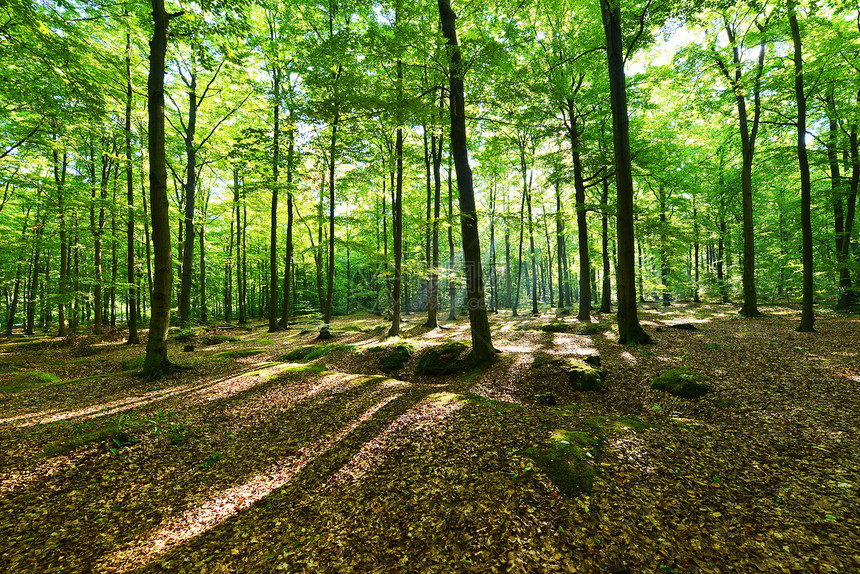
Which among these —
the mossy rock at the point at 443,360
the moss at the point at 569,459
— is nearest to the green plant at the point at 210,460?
the moss at the point at 569,459

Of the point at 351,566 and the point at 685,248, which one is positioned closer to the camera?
the point at 351,566

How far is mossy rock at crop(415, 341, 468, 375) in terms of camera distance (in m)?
8.63

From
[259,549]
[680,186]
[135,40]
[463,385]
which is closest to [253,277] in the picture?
[135,40]

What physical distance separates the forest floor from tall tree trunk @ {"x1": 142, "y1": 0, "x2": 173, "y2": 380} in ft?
5.32

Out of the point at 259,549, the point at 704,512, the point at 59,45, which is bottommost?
the point at 259,549

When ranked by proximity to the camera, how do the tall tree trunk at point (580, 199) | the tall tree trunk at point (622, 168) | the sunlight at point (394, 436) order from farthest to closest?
1. the tall tree trunk at point (580, 199)
2. the tall tree trunk at point (622, 168)
3. the sunlight at point (394, 436)

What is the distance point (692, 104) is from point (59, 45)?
71.7 ft

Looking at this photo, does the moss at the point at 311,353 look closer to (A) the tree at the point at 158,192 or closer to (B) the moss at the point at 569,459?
(A) the tree at the point at 158,192

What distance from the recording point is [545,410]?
5.44 m

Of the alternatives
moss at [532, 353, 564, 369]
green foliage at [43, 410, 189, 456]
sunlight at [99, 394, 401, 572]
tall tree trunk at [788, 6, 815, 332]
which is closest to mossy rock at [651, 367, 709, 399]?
moss at [532, 353, 564, 369]

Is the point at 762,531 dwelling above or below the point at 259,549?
above

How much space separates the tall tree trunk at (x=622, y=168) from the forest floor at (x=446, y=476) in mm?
2251

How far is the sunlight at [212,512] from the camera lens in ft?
9.71

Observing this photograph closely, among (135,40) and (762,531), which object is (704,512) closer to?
(762,531)
